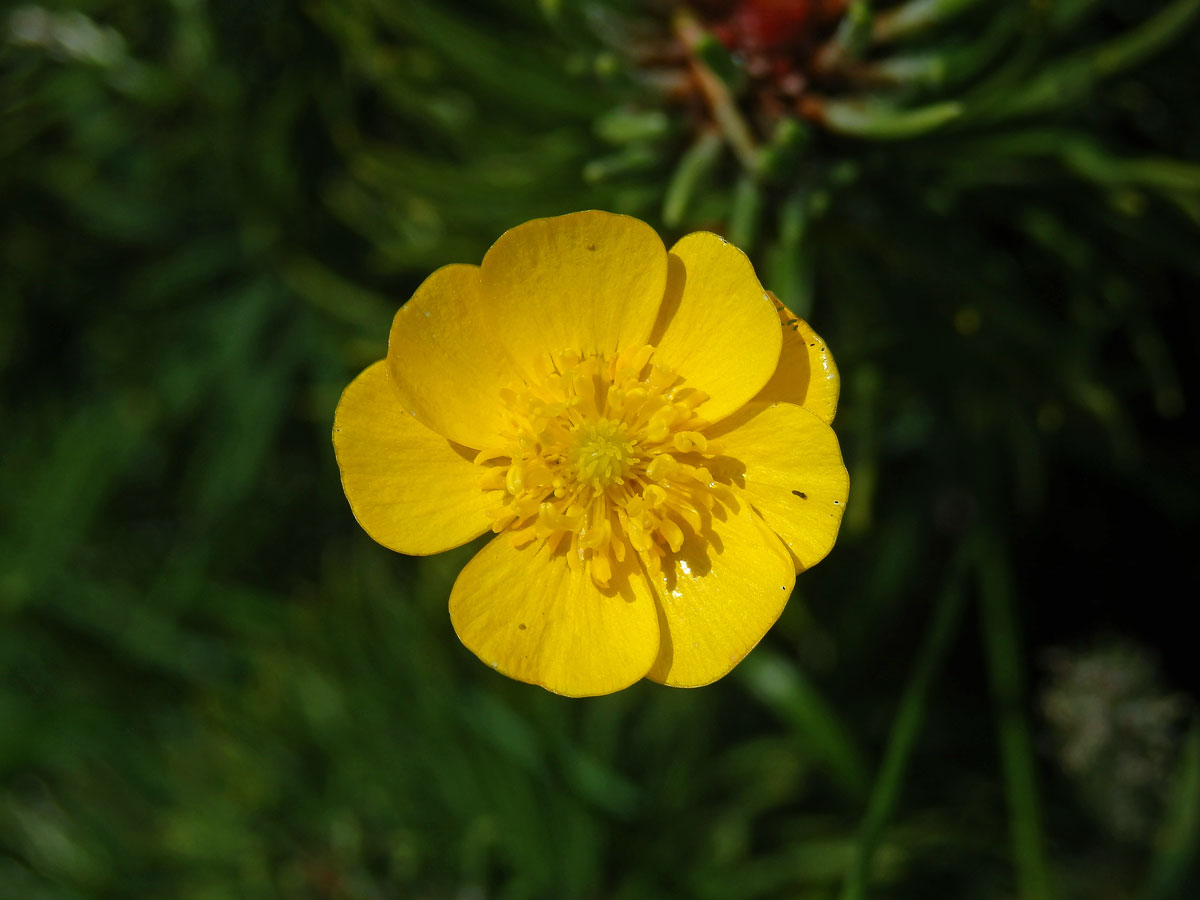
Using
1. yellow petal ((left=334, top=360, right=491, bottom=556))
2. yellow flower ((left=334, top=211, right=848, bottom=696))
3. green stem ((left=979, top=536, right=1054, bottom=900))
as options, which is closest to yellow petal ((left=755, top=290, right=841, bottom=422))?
yellow flower ((left=334, top=211, right=848, bottom=696))

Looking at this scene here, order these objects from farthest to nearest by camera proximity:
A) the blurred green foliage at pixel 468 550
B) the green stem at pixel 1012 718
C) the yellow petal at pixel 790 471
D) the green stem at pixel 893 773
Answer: the green stem at pixel 1012 718
the blurred green foliage at pixel 468 550
the green stem at pixel 893 773
the yellow petal at pixel 790 471

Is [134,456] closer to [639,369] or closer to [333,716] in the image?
[333,716]

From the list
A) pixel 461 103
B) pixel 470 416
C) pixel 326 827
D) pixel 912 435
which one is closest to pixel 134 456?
pixel 326 827

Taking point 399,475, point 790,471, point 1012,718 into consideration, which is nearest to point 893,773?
point 1012,718

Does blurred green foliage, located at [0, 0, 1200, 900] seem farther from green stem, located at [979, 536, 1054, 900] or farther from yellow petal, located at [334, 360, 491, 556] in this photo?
yellow petal, located at [334, 360, 491, 556]

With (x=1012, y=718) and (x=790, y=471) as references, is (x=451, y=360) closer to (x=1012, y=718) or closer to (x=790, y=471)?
(x=790, y=471)

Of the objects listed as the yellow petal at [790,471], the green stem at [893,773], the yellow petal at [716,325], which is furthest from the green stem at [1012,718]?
the yellow petal at [716,325]

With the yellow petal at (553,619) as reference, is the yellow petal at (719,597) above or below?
above

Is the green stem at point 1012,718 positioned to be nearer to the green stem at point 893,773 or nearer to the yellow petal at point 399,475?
the green stem at point 893,773
